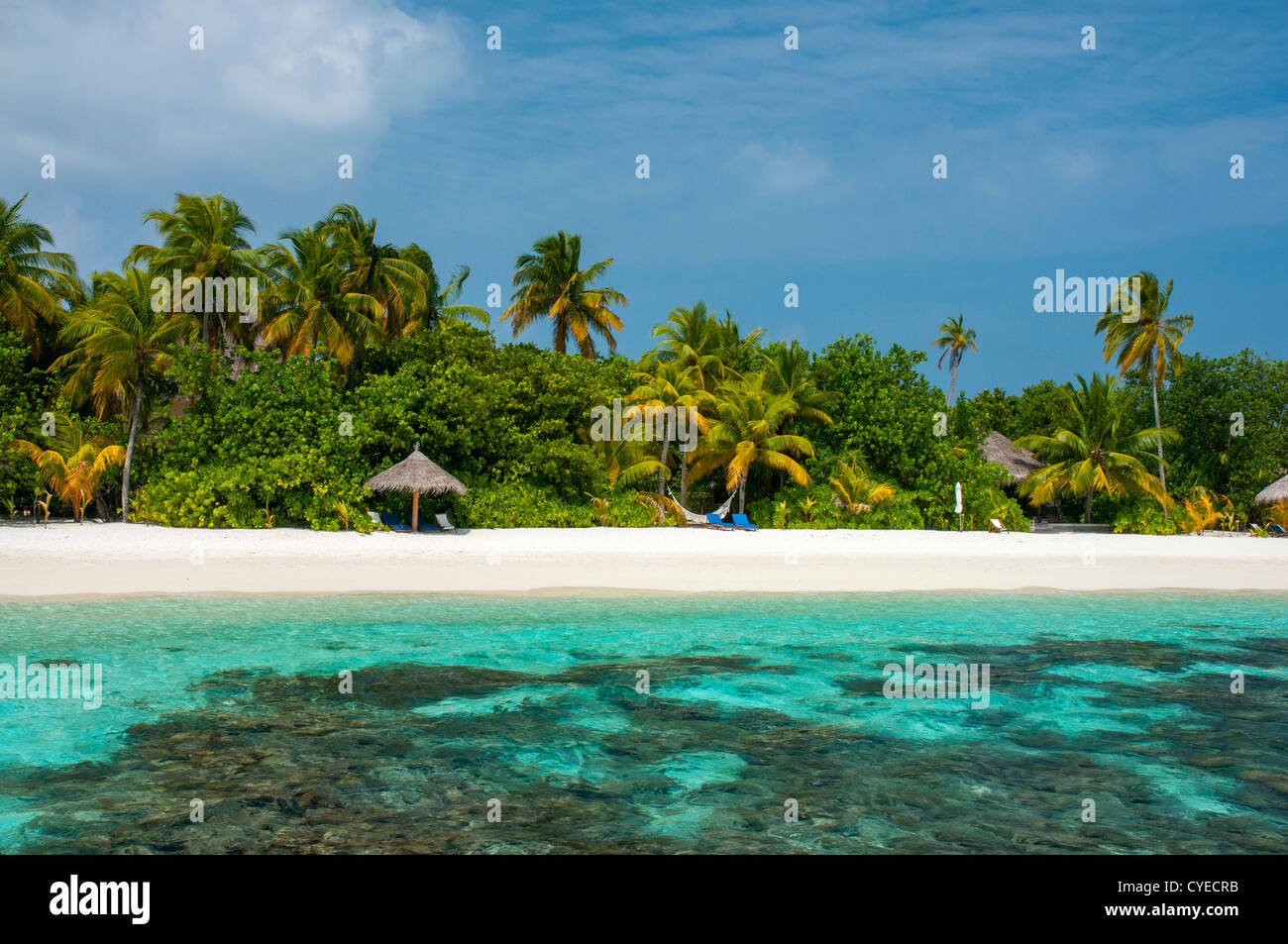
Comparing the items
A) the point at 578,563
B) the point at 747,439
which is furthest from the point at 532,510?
the point at 747,439

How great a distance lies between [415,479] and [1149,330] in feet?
85.4

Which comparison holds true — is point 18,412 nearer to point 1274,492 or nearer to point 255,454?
point 255,454

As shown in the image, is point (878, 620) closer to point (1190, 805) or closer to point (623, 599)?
point (623, 599)

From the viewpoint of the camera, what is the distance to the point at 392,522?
835 inches

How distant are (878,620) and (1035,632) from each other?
6.85 feet

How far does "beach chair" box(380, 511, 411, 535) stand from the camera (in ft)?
66.7

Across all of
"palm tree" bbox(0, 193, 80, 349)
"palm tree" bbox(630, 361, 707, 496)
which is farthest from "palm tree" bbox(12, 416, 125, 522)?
"palm tree" bbox(630, 361, 707, 496)

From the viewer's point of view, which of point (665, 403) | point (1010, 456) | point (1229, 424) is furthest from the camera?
point (1010, 456)

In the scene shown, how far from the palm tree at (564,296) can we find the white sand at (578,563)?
16.4 meters

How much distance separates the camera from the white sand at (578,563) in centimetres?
1458

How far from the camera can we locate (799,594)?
1467cm

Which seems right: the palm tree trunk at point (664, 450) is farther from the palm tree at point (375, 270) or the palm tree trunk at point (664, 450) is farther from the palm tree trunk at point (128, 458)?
the palm tree trunk at point (128, 458)

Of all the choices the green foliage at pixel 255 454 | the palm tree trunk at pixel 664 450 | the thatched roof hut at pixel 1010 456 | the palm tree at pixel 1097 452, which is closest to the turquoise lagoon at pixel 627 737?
the green foliage at pixel 255 454
